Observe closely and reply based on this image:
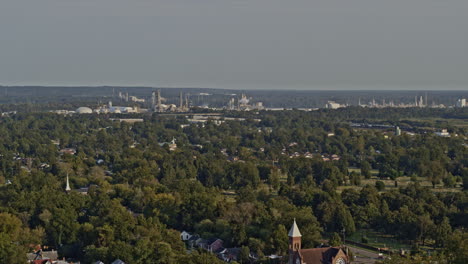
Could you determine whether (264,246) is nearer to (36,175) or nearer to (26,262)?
(26,262)

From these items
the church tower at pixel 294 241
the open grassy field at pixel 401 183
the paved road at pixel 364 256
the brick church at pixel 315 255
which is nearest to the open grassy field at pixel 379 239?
the paved road at pixel 364 256

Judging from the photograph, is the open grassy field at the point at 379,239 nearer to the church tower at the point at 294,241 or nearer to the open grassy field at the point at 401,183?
the church tower at the point at 294,241

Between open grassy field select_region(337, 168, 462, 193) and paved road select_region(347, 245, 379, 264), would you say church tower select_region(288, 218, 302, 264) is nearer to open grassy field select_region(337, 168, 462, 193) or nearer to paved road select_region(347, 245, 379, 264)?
paved road select_region(347, 245, 379, 264)

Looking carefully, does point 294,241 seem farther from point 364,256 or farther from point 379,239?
point 379,239

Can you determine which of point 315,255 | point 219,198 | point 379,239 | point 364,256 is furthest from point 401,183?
point 315,255

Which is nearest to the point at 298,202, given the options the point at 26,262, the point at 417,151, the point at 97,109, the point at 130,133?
the point at 26,262

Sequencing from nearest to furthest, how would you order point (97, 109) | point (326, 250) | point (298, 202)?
1. point (326, 250)
2. point (298, 202)
3. point (97, 109)
